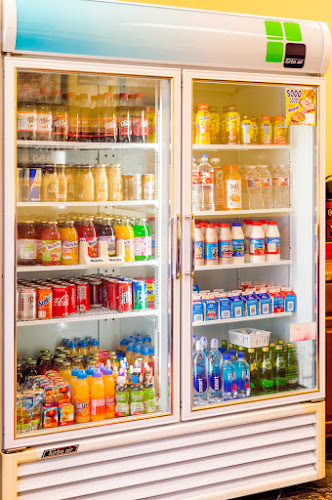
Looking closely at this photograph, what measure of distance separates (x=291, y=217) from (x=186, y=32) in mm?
1244

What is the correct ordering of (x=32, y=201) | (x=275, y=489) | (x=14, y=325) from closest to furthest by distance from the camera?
(x=14, y=325)
(x=32, y=201)
(x=275, y=489)

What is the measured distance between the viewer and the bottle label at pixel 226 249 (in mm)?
3496

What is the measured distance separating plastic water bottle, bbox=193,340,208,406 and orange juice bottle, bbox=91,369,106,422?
0.52 meters

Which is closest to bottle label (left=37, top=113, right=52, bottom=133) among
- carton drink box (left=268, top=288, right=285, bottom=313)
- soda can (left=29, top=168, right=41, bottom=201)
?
soda can (left=29, top=168, right=41, bottom=201)

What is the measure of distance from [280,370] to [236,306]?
48 centimetres

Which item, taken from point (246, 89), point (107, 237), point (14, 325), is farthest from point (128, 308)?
point (246, 89)

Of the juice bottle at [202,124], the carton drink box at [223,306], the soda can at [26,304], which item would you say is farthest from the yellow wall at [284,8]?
the soda can at [26,304]

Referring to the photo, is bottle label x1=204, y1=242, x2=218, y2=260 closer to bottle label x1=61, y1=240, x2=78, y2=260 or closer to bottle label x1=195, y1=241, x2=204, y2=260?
bottle label x1=195, y1=241, x2=204, y2=260

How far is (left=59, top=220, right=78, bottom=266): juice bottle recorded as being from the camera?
3.11 m

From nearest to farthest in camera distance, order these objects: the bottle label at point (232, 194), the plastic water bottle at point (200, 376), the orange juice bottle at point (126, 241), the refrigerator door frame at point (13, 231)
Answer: the refrigerator door frame at point (13, 231), the orange juice bottle at point (126, 241), the plastic water bottle at point (200, 376), the bottle label at point (232, 194)

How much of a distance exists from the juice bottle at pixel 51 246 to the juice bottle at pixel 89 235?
0.12 m

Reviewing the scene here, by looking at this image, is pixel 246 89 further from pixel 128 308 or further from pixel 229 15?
pixel 128 308

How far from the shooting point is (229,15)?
308cm

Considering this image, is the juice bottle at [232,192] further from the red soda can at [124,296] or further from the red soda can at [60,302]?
the red soda can at [60,302]
